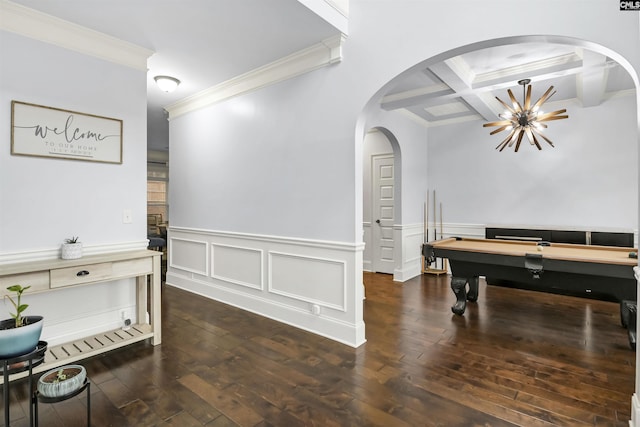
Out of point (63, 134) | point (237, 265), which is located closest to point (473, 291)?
point (237, 265)

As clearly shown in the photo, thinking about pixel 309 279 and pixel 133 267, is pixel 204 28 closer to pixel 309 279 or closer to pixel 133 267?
pixel 133 267

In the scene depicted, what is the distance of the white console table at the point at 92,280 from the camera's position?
7.31 feet

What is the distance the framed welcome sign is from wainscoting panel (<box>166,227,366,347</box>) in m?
1.65

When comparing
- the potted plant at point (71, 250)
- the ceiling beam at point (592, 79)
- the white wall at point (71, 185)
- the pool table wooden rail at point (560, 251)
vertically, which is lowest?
the pool table wooden rail at point (560, 251)

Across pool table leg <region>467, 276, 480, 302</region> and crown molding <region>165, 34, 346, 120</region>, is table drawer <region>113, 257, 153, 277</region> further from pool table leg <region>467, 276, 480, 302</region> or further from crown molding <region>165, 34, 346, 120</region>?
pool table leg <region>467, 276, 480, 302</region>

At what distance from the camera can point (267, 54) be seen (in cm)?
326

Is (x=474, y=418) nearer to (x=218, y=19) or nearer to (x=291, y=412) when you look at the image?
(x=291, y=412)

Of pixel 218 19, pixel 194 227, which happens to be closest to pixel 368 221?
pixel 194 227

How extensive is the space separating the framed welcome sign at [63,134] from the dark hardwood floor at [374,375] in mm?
1720

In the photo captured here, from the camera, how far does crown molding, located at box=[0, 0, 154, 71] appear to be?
241 centimetres

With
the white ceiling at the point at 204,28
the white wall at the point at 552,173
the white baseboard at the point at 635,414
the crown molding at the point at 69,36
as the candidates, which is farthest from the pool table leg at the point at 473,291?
the crown molding at the point at 69,36

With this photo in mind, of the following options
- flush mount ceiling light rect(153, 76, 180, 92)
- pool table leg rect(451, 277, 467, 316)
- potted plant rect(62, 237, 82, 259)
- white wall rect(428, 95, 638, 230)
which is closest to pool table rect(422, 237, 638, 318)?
pool table leg rect(451, 277, 467, 316)

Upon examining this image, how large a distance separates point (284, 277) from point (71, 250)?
1.88 metres

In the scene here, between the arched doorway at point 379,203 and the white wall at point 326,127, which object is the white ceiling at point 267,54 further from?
the arched doorway at point 379,203
